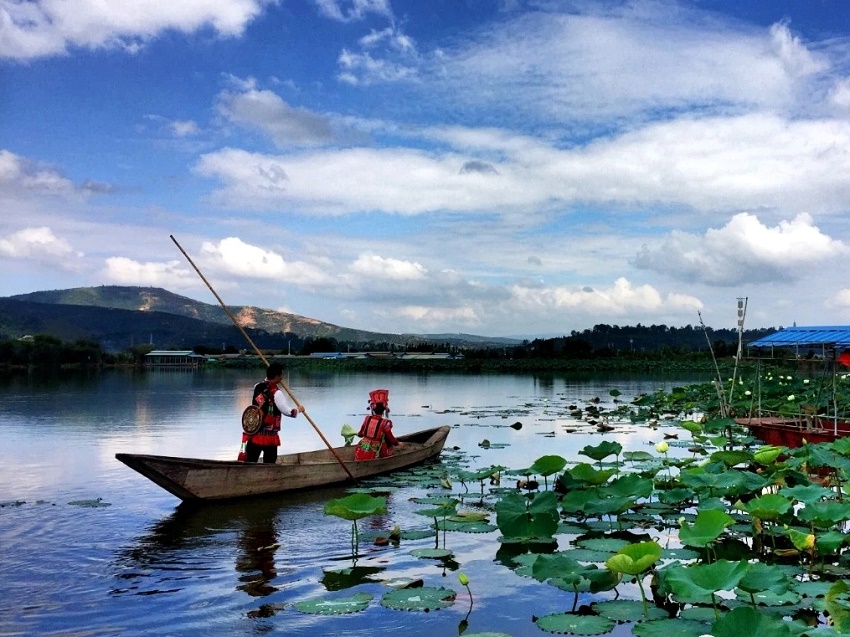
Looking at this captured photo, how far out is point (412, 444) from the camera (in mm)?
13523

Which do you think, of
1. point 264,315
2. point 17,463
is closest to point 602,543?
point 17,463

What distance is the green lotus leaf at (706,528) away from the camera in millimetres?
5027

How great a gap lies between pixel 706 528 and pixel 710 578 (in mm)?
1165

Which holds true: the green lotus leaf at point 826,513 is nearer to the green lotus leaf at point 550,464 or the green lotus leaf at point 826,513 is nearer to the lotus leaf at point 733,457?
the lotus leaf at point 733,457

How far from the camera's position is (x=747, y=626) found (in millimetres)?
3500

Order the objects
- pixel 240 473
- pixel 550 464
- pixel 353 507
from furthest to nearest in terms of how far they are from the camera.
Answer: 1. pixel 240 473
2. pixel 550 464
3. pixel 353 507

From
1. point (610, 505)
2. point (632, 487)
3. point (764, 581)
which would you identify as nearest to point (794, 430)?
point (632, 487)

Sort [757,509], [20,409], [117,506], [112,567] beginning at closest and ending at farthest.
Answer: [757,509] < [112,567] < [117,506] < [20,409]

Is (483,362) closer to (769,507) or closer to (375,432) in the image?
(375,432)

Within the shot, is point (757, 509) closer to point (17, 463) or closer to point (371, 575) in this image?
point (371, 575)

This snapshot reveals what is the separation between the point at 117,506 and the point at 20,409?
17.4 m

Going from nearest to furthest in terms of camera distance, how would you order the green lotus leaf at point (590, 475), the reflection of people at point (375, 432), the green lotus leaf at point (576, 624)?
the green lotus leaf at point (576, 624) → the green lotus leaf at point (590, 475) → the reflection of people at point (375, 432)

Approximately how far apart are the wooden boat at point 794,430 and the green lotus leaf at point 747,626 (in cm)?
855

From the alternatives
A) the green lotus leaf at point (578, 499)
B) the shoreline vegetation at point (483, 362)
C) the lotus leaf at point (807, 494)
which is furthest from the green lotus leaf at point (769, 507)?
the shoreline vegetation at point (483, 362)
